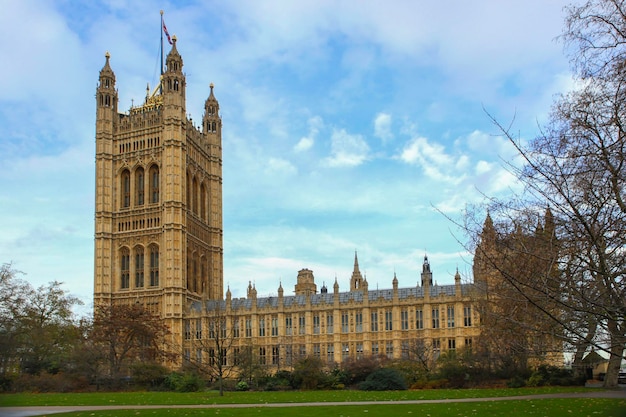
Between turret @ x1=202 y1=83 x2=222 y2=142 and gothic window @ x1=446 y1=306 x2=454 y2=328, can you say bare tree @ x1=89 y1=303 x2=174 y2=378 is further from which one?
turret @ x1=202 y1=83 x2=222 y2=142

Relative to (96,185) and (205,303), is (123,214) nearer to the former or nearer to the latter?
(96,185)

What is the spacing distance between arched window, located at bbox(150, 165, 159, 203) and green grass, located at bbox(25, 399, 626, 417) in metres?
62.8

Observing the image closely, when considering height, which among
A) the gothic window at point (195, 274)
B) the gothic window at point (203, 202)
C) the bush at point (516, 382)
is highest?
the gothic window at point (203, 202)

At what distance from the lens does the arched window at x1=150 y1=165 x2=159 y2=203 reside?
86.5m

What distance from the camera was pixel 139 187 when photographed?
3457 inches

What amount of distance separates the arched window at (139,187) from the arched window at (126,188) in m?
1.51

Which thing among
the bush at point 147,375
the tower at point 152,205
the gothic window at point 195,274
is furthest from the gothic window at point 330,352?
the gothic window at point 195,274

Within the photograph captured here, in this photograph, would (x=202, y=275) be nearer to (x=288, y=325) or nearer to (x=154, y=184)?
(x=154, y=184)

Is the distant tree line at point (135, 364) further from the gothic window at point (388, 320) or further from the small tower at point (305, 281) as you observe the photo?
the small tower at point (305, 281)

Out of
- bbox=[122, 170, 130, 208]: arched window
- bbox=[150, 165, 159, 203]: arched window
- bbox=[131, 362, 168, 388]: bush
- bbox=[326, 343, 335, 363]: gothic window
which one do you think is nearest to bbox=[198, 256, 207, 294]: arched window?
bbox=[150, 165, 159, 203]: arched window

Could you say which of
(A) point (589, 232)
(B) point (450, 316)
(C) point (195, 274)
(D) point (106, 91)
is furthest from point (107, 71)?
(A) point (589, 232)

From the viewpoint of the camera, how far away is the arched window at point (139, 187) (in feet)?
286

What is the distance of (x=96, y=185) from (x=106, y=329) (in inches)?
1341

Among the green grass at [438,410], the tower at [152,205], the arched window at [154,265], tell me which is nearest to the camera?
the green grass at [438,410]
